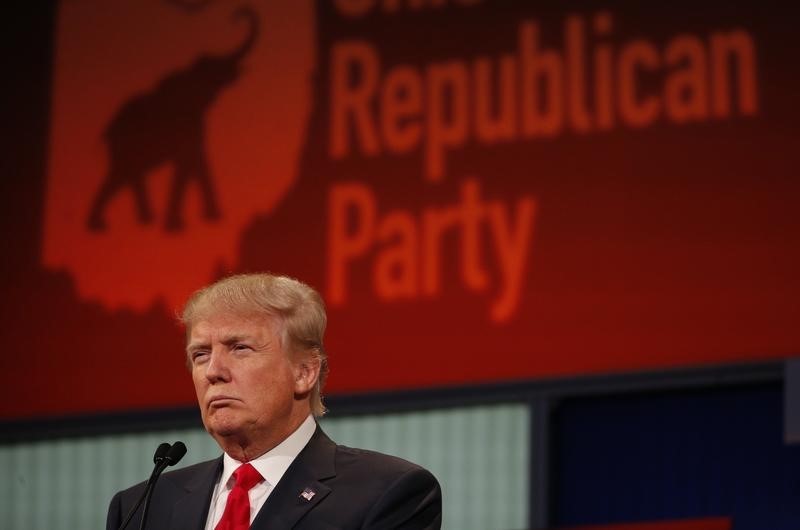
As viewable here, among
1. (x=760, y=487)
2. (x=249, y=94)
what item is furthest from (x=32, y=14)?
(x=760, y=487)

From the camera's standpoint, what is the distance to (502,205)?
14.5 ft

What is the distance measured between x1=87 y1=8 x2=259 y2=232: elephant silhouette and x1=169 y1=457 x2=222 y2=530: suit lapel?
92.7 inches

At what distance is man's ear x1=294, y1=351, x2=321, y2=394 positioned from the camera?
2547mm

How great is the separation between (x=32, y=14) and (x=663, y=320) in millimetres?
2427

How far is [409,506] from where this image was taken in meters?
2.42

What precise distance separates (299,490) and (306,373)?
0.71 feet

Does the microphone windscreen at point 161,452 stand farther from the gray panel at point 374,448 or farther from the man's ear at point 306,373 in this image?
the gray panel at point 374,448

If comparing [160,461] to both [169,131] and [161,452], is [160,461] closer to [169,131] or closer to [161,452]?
[161,452]

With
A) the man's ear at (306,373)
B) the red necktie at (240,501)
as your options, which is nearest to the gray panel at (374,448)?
the man's ear at (306,373)

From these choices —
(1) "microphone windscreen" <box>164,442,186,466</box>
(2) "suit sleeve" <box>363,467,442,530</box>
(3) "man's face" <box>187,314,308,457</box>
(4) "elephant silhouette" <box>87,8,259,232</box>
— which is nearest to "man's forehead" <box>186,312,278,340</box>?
(3) "man's face" <box>187,314,308,457</box>

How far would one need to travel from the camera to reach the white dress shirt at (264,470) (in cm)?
248

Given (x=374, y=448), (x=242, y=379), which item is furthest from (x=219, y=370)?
(x=374, y=448)

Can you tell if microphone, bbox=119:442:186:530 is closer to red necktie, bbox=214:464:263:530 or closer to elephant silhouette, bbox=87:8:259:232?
red necktie, bbox=214:464:263:530

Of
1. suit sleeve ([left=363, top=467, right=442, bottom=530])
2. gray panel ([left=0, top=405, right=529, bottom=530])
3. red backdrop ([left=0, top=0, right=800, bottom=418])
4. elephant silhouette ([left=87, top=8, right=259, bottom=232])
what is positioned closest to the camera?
suit sleeve ([left=363, top=467, right=442, bottom=530])
